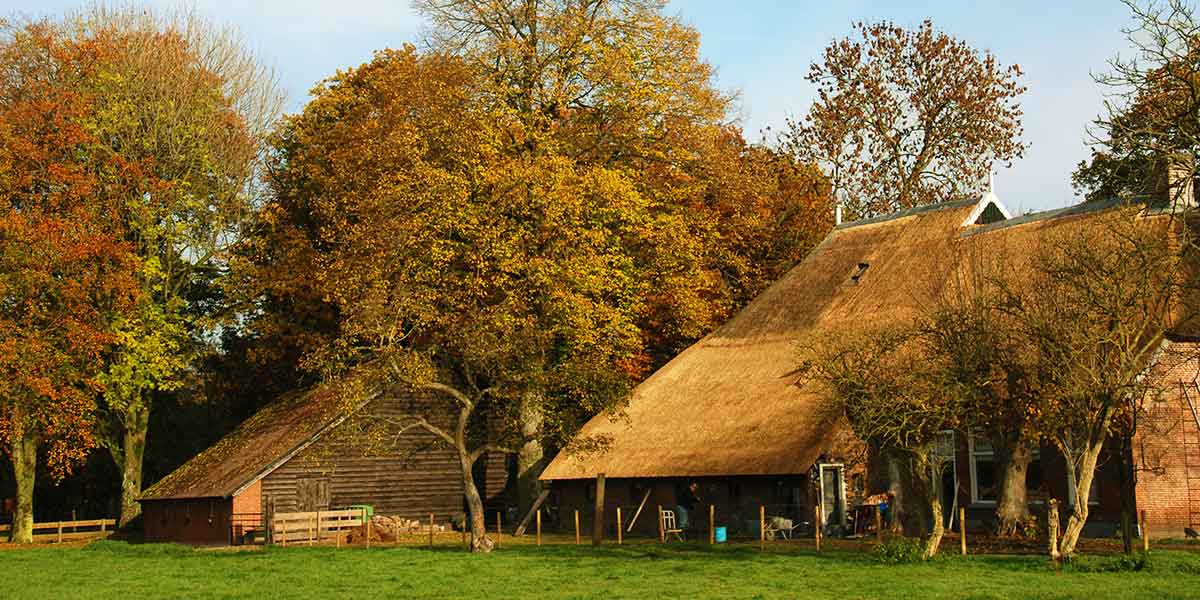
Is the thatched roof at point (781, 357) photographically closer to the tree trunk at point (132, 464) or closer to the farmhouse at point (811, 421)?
the farmhouse at point (811, 421)

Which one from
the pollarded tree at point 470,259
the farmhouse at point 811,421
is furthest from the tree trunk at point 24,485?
the farmhouse at point 811,421

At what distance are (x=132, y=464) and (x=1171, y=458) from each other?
36792 millimetres

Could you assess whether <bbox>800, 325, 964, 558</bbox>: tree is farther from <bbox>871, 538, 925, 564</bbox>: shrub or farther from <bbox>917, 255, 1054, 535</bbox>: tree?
<bbox>917, 255, 1054, 535</bbox>: tree

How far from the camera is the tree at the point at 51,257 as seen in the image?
45031 millimetres

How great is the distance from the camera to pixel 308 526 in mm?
42125

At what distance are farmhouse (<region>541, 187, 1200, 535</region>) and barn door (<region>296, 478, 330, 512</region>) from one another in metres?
7.93

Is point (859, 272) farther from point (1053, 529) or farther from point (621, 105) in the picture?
point (1053, 529)

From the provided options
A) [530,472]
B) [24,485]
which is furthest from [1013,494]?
[24,485]

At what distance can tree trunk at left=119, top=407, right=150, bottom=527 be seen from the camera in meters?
51.3

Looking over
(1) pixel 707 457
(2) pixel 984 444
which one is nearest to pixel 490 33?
(1) pixel 707 457

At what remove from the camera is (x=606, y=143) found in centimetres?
4747

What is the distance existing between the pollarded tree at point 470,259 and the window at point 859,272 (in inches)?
243

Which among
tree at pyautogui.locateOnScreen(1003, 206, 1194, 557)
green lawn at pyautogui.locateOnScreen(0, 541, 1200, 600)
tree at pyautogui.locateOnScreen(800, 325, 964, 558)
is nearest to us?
green lawn at pyautogui.locateOnScreen(0, 541, 1200, 600)

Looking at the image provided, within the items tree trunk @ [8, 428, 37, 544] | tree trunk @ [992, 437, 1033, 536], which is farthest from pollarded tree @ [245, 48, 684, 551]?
tree trunk @ [992, 437, 1033, 536]
